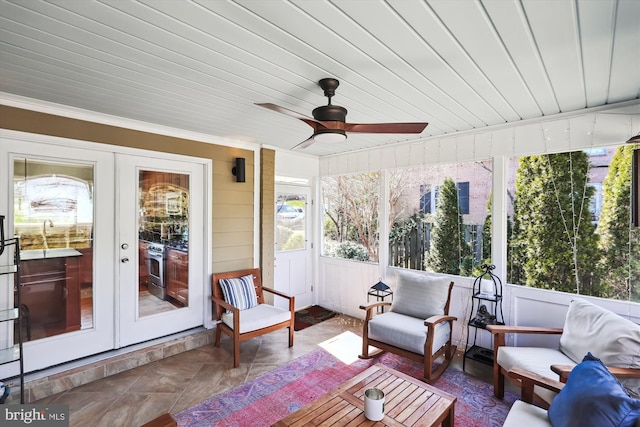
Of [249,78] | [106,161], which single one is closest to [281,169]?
[106,161]

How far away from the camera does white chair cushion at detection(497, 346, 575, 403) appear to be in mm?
2256

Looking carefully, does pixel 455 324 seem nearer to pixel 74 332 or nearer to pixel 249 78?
pixel 249 78

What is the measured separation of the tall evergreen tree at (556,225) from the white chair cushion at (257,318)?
8.72 feet

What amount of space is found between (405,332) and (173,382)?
2271 millimetres

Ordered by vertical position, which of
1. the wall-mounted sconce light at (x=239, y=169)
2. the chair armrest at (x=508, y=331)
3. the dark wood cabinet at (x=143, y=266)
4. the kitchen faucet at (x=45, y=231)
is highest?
the wall-mounted sconce light at (x=239, y=169)

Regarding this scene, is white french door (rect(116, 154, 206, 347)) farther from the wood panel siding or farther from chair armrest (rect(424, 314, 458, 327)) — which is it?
chair armrest (rect(424, 314, 458, 327))

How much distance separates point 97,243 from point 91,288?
1.50 feet

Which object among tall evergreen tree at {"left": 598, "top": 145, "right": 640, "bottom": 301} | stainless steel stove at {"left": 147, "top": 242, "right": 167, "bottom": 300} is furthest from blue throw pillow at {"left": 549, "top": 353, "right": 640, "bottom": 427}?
stainless steel stove at {"left": 147, "top": 242, "right": 167, "bottom": 300}

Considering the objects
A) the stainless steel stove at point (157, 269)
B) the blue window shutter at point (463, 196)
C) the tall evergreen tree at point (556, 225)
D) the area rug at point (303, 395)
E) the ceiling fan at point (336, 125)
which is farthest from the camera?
the blue window shutter at point (463, 196)

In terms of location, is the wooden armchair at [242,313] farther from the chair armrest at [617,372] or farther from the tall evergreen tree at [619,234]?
the tall evergreen tree at [619,234]

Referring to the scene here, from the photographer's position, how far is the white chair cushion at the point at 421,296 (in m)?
3.32

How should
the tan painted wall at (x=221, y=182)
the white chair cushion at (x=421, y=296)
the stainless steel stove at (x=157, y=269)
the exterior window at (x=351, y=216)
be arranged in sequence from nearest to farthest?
the tan painted wall at (x=221, y=182)
the white chair cushion at (x=421, y=296)
the stainless steel stove at (x=157, y=269)
the exterior window at (x=351, y=216)

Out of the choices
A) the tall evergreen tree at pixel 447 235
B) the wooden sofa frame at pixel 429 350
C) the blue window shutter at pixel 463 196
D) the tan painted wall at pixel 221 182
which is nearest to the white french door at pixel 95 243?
the tan painted wall at pixel 221 182

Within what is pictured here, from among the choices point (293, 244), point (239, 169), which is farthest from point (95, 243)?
point (293, 244)
